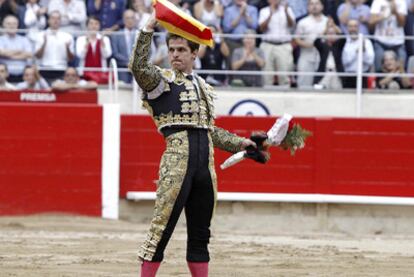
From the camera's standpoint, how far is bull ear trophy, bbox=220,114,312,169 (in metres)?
6.18

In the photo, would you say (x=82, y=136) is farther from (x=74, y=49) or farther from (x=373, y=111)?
(x=373, y=111)

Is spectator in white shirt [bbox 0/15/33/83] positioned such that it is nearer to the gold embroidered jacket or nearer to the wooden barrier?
the wooden barrier

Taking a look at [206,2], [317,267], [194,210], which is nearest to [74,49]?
[206,2]

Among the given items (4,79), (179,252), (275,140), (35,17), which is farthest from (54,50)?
(275,140)

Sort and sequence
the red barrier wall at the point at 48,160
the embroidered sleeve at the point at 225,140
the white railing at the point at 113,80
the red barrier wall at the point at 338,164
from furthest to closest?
the white railing at the point at 113,80 < the red barrier wall at the point at 338,164 < the red barrier wall at the point at 48,160 < the embroidered sleeve at the point at 225,140

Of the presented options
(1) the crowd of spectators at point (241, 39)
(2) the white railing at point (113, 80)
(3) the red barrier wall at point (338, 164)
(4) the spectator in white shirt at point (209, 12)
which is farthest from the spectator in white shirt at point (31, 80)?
(4) the spectator in white shirt at point (209, 12)

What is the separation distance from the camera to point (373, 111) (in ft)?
44.0

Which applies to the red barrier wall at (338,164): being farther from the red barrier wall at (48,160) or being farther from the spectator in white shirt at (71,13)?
the spectator in white shirt at (71,13)

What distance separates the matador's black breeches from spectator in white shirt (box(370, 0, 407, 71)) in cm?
726

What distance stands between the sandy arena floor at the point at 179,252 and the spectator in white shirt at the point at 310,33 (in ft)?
8.17

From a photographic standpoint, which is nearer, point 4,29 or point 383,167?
point 383,167

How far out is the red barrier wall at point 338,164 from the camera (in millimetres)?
11875

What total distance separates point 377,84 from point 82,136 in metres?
3.70

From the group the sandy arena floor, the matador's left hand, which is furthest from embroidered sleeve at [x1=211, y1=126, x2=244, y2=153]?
the sandy arena floor
